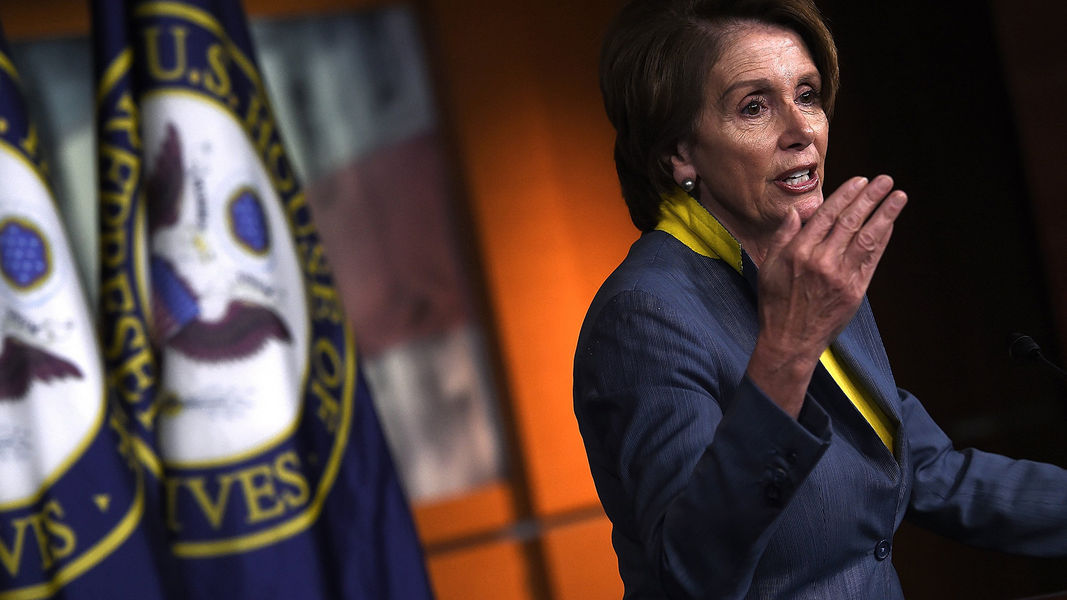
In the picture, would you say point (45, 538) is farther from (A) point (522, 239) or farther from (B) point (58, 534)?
(A) point (522, 239)

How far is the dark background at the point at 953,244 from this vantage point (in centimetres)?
263

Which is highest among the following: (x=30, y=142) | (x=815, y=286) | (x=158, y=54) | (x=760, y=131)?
(x=158, y=54)

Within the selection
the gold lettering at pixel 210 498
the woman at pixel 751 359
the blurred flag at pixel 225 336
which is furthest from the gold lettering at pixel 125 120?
the woman at pixel 751 359

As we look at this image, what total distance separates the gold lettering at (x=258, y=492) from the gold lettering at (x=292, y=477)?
0.8 inches

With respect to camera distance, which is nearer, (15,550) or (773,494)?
(773,494)

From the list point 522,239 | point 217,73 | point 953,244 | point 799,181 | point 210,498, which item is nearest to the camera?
point 799,181

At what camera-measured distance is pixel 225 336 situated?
2162mm

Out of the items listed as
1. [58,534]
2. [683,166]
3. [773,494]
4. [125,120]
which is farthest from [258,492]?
[773,494]

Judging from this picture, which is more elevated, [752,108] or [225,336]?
[752,108]

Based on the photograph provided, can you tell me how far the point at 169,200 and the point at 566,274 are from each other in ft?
3.68

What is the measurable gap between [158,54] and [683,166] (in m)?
1.38

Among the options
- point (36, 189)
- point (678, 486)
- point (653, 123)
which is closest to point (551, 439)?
point (36, 189)

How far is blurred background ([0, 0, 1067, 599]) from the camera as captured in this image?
274 centimetres

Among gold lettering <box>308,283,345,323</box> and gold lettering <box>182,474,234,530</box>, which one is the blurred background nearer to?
gold lettering <box>308,283,345,323</box>
